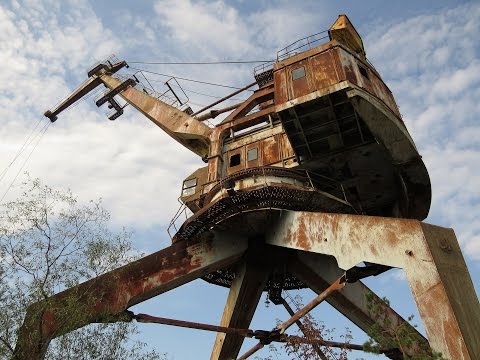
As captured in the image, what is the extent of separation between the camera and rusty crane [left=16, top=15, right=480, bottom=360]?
463 inches

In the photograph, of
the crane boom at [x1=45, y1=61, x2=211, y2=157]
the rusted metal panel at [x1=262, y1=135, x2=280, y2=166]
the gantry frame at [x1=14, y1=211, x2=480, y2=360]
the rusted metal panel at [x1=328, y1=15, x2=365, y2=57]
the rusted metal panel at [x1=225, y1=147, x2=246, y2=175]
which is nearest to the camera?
the gantry frame at [x1=14, y1=211, x2=480, y2=360]

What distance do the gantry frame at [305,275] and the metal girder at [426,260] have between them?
0.02 metres

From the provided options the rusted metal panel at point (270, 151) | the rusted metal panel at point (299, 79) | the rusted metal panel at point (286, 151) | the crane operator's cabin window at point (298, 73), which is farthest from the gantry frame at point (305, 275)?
the crane operator's cabin window at point (298, 73)

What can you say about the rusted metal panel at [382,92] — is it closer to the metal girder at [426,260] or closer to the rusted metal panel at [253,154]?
the rusted metal panel at [253,154]

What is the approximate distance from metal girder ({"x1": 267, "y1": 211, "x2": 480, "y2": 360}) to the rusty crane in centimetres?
7

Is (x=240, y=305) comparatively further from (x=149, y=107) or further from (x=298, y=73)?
(x=149, y=107)

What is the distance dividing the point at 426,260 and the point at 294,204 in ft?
18.0

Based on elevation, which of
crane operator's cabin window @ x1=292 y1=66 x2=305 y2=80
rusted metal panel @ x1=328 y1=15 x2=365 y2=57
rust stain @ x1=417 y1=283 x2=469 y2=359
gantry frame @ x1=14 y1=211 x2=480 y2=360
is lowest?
rust stain @ x1=417 y1=283 x2=469 y2=359

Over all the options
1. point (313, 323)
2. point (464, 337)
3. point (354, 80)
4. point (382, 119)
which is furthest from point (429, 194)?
point (464, 337)

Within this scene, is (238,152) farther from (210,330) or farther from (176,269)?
(210,330)

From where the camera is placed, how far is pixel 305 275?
1555 cm

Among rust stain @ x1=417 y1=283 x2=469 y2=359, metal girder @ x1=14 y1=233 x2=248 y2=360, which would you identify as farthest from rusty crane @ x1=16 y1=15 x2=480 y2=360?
rust stain @ x1=417 y1=283 x2=469 y2=359

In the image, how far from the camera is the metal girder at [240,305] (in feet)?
49.7

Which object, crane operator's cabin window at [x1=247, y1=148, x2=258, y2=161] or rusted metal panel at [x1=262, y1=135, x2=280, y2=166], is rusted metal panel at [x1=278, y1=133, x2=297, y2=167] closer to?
rusted metal panel at [x1=262, y1=135, x2=280, y2=166]
